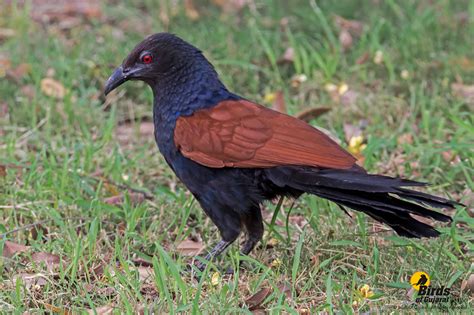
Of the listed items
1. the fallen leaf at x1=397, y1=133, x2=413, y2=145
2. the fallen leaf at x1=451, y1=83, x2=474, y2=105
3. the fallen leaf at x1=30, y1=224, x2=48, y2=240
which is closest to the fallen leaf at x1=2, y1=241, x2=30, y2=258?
the fallen leaf at x1=30, y1=224, x2=48, y2=240

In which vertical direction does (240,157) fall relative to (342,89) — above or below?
above

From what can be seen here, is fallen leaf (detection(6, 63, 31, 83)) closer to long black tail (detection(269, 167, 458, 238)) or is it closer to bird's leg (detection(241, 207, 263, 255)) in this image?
bird's leg (detection(241, 207, 263, 255))

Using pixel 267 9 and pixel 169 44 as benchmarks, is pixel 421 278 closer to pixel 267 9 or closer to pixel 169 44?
pixel 169 44

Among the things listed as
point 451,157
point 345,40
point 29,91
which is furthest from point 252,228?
point 345,40

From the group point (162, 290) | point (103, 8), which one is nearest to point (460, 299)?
point (162, 290)

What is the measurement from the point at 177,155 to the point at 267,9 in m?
3.19

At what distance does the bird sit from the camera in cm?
340

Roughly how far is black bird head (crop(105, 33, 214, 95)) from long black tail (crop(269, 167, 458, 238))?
0.78 m

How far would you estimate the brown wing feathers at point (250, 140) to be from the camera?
11.7 ft

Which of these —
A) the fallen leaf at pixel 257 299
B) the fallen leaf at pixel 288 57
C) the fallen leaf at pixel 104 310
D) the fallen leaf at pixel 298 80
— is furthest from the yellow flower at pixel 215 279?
the fallen leaf at pixel 288 57

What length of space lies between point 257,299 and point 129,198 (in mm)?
1256

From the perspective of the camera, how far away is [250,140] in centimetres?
365

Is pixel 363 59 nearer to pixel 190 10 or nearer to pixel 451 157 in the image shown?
pixel 451 157

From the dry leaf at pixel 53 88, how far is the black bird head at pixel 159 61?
1.62 metres
